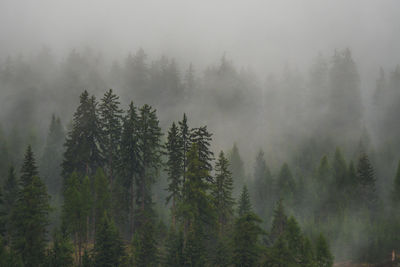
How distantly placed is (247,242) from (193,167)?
8.53 metres

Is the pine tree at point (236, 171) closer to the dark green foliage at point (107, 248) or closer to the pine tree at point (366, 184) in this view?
the pine tree at point (366, 184)

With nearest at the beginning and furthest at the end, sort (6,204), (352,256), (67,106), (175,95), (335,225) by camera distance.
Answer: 1. (6,204)
2. (352,256)
3. (335,225)
4. (67,106)
5. (175,95)

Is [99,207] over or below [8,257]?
over

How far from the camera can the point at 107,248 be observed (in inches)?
1294

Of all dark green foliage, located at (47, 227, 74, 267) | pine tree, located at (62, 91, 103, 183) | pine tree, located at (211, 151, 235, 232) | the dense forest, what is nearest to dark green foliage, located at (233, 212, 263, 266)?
the dense forest

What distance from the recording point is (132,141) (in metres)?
42.3

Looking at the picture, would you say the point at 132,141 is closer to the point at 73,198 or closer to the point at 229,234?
the point at 73,198

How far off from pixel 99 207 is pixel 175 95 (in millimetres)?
68275

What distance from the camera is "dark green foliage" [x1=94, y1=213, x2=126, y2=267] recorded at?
32.6 metres

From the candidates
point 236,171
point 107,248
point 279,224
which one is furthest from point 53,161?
point 279,224

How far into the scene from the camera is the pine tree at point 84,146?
Result: 45.5 meters

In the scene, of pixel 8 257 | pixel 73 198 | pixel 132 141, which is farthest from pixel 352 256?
pixel 8 257

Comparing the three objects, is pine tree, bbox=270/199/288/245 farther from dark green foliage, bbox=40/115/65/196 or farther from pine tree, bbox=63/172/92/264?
dark green foliage, bbox=40/115/65/196

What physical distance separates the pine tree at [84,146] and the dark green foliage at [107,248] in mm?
14198
